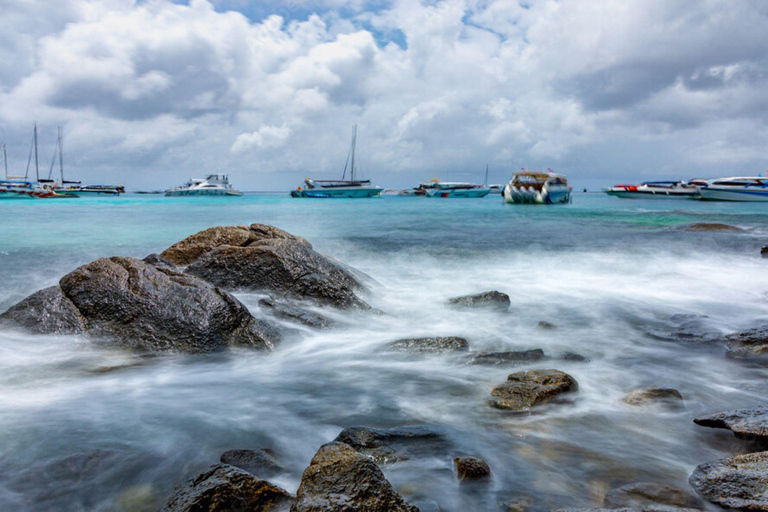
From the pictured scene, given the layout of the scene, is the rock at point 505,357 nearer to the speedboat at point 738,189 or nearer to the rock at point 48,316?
the rock at point 48,316

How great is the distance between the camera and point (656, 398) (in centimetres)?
492

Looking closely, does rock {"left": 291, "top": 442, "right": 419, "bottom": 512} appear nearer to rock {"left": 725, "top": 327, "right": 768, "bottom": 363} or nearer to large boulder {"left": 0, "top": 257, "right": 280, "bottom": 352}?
large boulder {"left": 0, "top": 257, "right": 280, "bottom": 352}

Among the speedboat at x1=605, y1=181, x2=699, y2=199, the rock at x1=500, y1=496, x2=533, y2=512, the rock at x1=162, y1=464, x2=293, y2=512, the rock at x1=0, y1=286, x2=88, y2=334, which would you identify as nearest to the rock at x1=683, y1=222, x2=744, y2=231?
the rock at x1=500, y1=496, x2=533, y2=512

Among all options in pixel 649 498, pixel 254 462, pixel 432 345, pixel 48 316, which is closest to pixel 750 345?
pixel 432 345

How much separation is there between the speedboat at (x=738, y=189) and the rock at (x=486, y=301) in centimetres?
6557

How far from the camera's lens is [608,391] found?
5227mm

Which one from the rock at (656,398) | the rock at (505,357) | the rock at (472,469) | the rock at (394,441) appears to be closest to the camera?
the rock at (472,469)

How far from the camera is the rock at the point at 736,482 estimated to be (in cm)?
295

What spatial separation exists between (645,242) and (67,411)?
21.0 meters

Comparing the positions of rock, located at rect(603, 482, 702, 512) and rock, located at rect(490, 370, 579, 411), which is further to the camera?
rock, located at rect(490, 370, 579, 411)

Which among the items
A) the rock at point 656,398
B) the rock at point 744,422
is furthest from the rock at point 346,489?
the rock at point 656,398

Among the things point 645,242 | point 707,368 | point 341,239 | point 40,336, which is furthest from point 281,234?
point 645,242

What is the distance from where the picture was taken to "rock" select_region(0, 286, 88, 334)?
592 cm

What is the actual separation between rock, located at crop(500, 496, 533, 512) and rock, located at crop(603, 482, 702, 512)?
473mm
